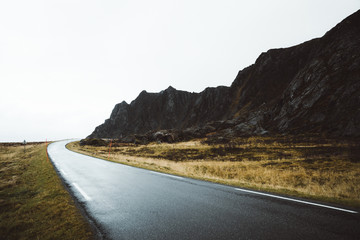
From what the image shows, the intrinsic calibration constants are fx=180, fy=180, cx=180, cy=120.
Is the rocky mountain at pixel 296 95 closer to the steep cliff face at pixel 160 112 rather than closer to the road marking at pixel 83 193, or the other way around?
the steep cliff face at pixel 160 112

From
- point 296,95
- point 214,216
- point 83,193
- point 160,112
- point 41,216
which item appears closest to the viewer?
point 214,216

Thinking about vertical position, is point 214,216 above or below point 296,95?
below

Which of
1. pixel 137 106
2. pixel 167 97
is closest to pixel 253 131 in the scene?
pixel 167 97

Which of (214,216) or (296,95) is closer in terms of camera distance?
(214,216)

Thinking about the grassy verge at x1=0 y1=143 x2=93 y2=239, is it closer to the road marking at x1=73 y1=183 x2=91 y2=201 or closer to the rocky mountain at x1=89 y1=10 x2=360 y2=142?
the road marking at x1=73 y1=183 x2=91 y2=201

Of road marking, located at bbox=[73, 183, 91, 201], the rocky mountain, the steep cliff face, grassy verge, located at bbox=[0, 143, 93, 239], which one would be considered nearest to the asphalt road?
road marking, located at bbox=[73, 183, 91, 201]

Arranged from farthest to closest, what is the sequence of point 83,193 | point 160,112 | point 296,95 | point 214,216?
1. point 160,112
2. point 296,95
3. point 83,193
4. point 214,216

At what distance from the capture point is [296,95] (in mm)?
55656

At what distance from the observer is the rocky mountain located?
41.9m

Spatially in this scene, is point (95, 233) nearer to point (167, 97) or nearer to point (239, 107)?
point (239, 107)

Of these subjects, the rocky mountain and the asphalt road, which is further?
the rocky mountain

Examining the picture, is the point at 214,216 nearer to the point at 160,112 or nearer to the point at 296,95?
the point at 296,95

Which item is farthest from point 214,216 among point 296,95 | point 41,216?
point 296,95

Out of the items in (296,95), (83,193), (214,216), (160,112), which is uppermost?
(160,112)
